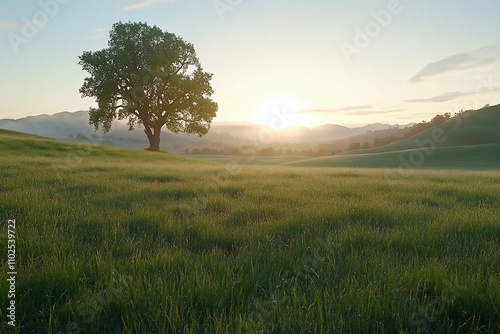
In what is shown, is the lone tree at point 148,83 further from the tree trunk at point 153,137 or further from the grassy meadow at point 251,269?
the grassy meadow at point 251,269

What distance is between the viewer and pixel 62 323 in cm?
230

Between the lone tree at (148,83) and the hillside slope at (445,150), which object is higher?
the lone tree at (148,83)

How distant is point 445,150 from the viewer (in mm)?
51406

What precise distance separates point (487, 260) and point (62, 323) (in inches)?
170

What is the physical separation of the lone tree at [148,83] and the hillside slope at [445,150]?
23.9 m

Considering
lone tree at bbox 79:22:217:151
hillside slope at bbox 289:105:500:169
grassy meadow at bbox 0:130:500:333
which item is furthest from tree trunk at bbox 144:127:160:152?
grassy meadow at bbox 0:130:500:333

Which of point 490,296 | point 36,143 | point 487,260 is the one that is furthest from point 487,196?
point 36,143

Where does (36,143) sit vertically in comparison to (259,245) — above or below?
above

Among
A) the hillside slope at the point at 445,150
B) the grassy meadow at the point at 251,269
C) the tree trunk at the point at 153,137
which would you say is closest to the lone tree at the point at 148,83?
the tree trunk at the point at 153,137

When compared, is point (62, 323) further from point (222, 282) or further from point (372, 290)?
point (372, 290)

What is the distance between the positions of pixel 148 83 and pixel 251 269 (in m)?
38.2

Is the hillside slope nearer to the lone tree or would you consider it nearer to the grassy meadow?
the lone tree

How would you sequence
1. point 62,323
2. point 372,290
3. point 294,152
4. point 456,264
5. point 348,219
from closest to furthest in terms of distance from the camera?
point 62,323 → point 372,290 → point 456,264 → point 348,219 → point 294,152

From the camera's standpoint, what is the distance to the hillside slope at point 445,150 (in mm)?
42438
